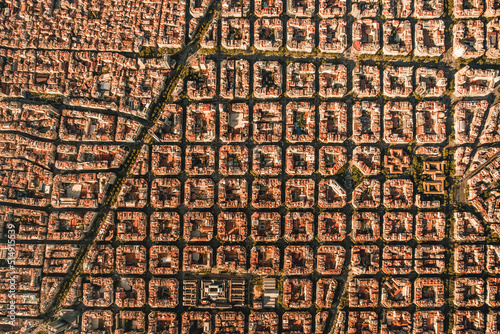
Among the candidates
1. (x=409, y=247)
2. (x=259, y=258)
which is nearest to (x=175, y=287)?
(x=259, y=258)

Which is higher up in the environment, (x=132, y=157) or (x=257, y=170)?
(x=132, y=157)

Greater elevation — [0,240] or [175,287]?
[0,240]

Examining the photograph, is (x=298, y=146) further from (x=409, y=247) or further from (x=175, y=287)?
(x=175, y=287)

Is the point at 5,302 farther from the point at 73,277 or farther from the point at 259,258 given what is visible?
the point at 259,258

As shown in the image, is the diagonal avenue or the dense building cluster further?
the diagonal avenue

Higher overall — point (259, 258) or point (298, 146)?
point (298, 146)

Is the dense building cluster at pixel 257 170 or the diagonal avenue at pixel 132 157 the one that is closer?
the dense building cluster at pixel 257 170

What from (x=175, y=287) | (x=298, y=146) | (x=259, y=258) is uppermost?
(x=298, y=146)

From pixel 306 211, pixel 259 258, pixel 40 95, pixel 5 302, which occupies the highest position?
pixel 40 95

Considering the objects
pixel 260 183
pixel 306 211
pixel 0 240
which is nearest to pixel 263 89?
pixel 260 183

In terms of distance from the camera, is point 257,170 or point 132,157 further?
point 132,157
